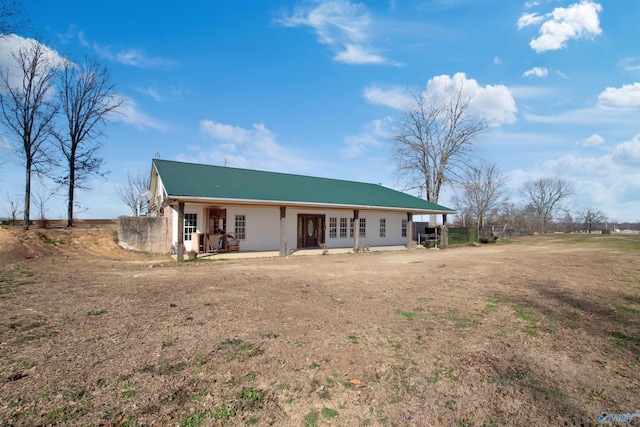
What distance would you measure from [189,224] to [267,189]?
14.1 feet

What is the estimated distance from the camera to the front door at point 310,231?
19703 mm

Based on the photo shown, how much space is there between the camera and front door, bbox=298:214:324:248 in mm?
19703

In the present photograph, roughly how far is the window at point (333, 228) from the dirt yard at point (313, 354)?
1235cm

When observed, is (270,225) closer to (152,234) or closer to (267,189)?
(267,189)

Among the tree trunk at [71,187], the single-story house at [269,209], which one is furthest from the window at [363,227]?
the tree trunk at [71,187]

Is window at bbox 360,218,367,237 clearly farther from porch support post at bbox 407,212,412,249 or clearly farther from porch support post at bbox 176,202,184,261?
porch support post at bbox 176,202,184,261

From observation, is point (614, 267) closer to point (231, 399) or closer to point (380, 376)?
point (380, 376)

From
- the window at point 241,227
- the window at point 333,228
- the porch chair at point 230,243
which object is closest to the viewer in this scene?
the porch chair at point 230,243

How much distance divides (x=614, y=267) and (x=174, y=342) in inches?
587

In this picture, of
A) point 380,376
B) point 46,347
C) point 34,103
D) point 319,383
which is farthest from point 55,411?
point 34,103

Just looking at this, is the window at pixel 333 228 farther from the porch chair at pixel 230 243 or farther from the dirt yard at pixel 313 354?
the dirt yard at pixel 313 354

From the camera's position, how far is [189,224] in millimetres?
16141

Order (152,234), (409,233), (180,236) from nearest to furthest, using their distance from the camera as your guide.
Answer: (180,236)
(152,234)
(409,233)

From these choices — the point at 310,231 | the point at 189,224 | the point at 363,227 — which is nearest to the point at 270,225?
the point at 310,231
